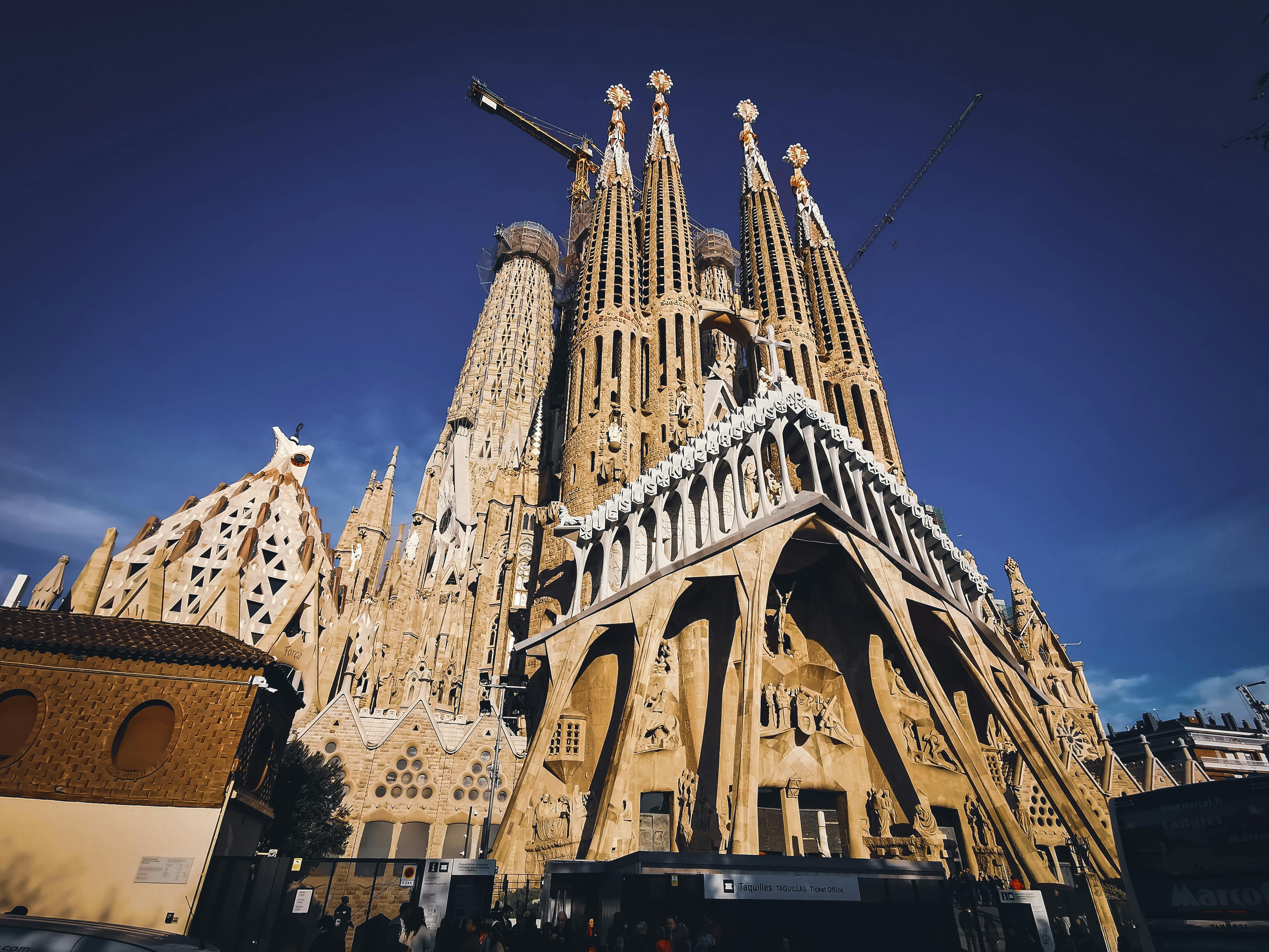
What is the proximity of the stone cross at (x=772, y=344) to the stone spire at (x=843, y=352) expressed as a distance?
3407 mm

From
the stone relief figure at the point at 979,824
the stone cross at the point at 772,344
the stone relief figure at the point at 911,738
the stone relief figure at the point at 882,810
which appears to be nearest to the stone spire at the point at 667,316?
the stone cross at the point at 772,344

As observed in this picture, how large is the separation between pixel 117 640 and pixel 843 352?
3677 centimetres

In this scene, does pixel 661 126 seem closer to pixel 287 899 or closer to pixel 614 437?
pixel 614 437

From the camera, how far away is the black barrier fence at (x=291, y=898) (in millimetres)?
10727

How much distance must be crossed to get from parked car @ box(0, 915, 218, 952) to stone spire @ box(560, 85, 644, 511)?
2355 cm

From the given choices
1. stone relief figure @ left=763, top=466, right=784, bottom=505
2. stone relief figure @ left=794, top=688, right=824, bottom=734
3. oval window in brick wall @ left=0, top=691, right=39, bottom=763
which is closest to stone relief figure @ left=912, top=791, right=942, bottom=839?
stone relief figure @ left=794, top=688, right=824, bottom=734

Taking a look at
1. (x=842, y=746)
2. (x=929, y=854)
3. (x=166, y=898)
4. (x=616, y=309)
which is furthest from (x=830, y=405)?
(x=166, y=898)

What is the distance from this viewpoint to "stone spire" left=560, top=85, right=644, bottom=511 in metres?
29.6

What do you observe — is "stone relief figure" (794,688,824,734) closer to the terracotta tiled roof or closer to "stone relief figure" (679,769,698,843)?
"stone relief figure" (679,769,698,843)

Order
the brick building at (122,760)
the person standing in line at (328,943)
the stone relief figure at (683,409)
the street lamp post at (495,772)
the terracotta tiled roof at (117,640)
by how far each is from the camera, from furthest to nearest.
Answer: the stone relief figure at (683,409) < the street lamp post at (495,772) < the terracotta tiled roof at (117,640) < the brick building at (122,760) < the person standing in line at (328,943)

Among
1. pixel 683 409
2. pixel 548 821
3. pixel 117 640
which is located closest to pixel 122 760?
pixel 117 640

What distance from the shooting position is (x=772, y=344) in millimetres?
31375

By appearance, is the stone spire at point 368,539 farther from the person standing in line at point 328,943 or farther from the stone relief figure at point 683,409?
the person standing in line at point 328,943

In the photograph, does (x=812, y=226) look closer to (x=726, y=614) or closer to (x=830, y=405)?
(x=830, y=405)
